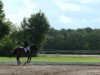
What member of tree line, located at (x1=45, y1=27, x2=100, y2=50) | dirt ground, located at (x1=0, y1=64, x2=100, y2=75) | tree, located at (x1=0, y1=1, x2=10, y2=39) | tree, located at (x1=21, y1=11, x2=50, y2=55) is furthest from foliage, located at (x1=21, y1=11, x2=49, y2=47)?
dirt ground, located at (x1=0, y1=64, x2=100, y2=75)

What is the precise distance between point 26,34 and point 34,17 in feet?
12.1

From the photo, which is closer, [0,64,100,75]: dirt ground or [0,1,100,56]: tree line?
[0,64,100,75]: dirt ground

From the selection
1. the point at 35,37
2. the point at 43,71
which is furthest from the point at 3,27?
the point at 43,71

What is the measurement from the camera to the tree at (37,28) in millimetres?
85688

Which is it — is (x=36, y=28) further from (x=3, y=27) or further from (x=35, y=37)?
(x=3, y=27)

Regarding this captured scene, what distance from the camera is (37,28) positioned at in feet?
284

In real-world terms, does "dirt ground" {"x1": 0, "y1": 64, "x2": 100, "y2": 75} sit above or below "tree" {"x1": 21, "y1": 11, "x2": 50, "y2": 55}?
below

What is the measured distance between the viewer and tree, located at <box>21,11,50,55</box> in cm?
8569

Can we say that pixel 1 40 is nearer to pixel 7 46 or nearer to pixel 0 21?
pixel 0 21

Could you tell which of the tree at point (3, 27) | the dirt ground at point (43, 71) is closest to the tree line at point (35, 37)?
the tree at point (3, 27)

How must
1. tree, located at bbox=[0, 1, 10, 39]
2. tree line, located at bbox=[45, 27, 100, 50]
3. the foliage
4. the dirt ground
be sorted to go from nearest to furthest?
the dirt ground → tree, located at bbox=[0, 1, 10, 39] → the foliage → tree line, located at bbox=[45, 27, 100, 50]

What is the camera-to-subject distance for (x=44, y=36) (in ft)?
284

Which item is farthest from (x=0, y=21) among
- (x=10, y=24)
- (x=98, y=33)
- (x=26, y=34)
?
(x=98, y=33)

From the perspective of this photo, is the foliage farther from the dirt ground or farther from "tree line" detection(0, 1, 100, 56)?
the dirt ground
